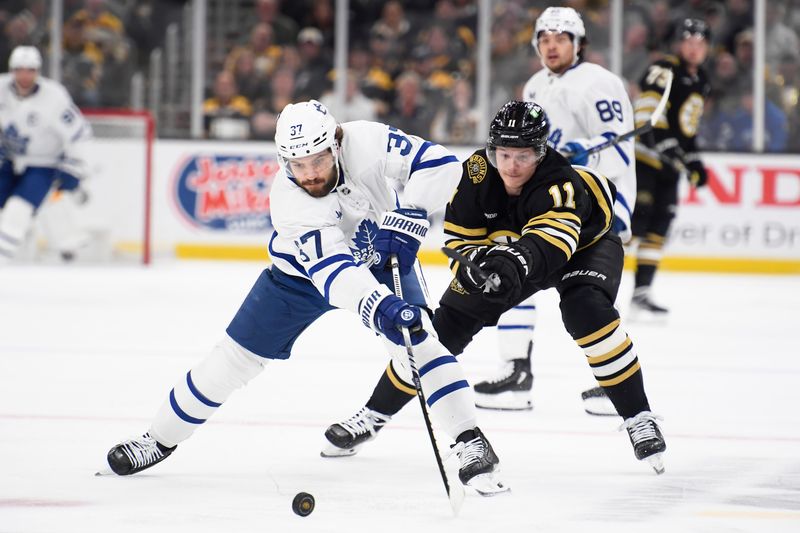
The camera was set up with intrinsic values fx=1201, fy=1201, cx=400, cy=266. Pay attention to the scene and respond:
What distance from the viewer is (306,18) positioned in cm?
911

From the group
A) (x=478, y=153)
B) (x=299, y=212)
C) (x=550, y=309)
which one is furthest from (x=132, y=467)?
(x=550, y=309)

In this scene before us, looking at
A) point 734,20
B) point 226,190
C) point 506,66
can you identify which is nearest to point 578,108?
point 506,66

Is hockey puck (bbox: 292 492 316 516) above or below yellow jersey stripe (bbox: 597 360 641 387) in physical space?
below

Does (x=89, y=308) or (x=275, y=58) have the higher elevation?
(x=275, y=58)

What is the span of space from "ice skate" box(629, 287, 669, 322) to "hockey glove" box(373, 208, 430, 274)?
3.44m

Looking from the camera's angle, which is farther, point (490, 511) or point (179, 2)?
point (179, 2)

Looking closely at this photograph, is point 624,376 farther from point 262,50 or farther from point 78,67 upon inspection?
point 78,67

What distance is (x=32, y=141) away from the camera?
6.86m

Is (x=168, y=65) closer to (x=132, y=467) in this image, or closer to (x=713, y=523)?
(x=132, y=467)

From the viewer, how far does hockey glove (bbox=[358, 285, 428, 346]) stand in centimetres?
260

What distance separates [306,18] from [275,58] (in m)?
0.39

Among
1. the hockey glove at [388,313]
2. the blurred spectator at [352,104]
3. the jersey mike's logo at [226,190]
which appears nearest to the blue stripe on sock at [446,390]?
the hockey glove at [388,313]

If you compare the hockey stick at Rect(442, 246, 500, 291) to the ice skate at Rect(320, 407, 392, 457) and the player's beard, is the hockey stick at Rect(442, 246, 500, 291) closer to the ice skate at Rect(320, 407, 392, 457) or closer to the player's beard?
the player's beard

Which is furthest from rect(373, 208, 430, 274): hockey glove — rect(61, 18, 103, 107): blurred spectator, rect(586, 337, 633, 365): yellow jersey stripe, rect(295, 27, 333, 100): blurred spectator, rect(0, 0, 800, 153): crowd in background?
rect(61, 18, 103, 107): blurred spectator
